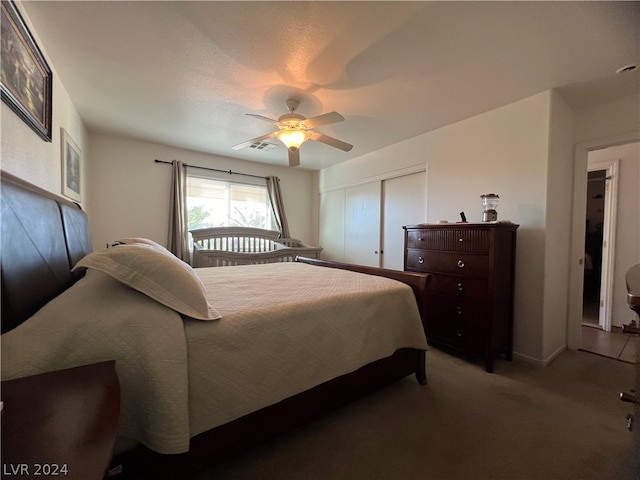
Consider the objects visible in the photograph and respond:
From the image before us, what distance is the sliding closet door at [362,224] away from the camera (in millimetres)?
4129

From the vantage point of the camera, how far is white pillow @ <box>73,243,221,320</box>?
0.96m

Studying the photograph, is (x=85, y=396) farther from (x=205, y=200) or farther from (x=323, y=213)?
(x=323, y=213)

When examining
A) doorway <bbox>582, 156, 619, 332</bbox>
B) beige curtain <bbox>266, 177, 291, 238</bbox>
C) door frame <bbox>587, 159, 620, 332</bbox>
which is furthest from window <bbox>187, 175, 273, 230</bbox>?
door frame <bbox>587, 159, 620, 332</bbox>

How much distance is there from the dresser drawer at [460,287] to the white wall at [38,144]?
2815 mm

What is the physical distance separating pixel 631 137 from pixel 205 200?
16.7 feet

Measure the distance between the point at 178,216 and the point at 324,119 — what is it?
9.26 feet

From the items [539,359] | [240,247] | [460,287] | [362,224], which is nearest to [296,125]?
[460,287]

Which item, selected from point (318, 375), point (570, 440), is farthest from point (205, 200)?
point (570, 440)

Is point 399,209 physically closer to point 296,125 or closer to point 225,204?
point 296,125

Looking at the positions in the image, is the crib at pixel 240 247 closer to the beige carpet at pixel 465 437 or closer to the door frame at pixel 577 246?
the beige carpet at pixel 465 437

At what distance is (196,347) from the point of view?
99 cm

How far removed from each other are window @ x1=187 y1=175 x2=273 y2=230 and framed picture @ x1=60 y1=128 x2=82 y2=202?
1485 mm

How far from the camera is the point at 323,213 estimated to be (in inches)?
206

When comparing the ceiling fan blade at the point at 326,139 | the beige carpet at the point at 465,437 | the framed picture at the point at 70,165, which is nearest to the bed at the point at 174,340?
the beige carpet at the point at 465,437
